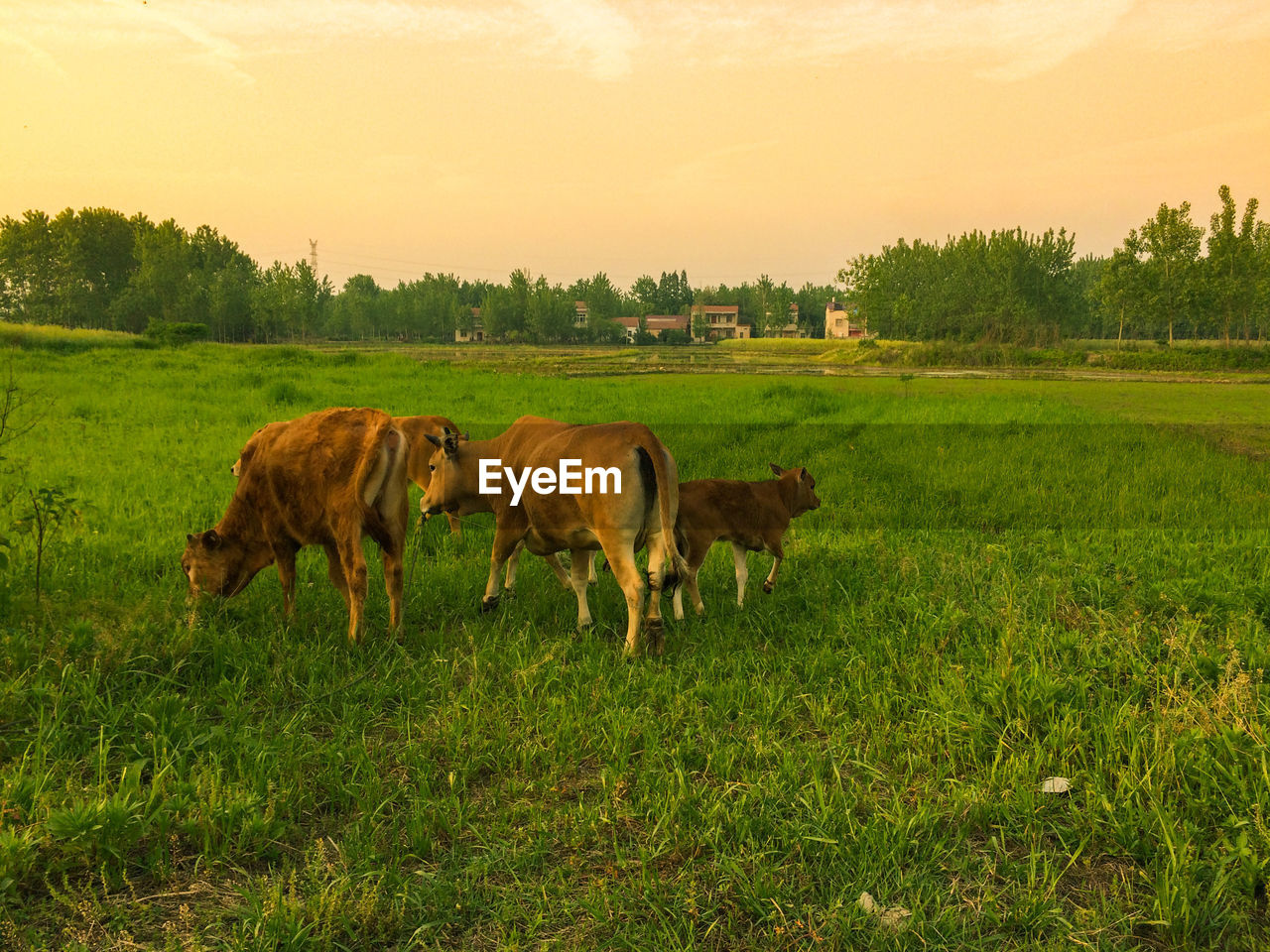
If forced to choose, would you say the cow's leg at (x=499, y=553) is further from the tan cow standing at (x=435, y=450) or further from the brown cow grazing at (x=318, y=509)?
the brown cow grazing at (x=318, y=509)

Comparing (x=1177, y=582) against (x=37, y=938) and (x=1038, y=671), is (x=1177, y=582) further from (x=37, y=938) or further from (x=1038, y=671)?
(x=37, y=938)

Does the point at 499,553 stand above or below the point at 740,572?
above

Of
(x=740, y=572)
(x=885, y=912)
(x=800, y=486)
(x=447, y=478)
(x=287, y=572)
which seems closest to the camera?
(x=885, y=912)

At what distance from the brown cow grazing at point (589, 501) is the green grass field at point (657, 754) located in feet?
1.70

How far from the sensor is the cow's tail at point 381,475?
5996 millimetres

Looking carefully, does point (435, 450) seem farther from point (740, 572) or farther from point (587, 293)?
point (587, 293)

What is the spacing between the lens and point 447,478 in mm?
7125

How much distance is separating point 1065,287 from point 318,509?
7457cm

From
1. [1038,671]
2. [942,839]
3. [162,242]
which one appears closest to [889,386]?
[1038,671]

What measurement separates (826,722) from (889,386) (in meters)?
25.4

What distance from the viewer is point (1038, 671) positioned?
4.95 m

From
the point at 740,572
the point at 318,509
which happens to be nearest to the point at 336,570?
the point at 318,509

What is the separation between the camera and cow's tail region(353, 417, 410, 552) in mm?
5996

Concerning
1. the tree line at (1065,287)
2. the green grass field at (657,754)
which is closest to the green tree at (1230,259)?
the tree line at (1065,287)
